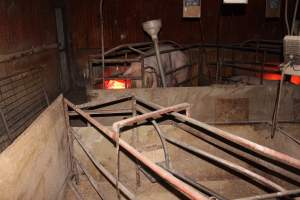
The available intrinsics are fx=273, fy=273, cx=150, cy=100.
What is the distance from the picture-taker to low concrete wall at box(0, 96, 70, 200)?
7.14 ft

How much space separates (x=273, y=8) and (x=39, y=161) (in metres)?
7.67

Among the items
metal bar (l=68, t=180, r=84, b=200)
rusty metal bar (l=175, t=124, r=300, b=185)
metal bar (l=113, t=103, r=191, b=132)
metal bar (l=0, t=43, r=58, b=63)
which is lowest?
metal bar (l=68, t=180, r=84, b=200)

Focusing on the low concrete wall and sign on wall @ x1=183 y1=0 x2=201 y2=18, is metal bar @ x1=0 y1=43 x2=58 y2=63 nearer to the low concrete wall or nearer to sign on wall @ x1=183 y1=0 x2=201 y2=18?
the low concrete wall

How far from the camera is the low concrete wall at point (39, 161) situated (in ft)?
7.14

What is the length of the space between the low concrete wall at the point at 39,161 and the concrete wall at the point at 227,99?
1.99 metres

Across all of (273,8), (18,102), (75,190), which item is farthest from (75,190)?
(273,8)

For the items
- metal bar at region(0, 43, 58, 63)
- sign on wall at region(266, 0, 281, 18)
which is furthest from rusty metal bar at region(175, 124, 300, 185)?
sign on wall at region(266, 0, 281, 18)

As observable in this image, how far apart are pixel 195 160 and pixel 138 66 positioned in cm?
324

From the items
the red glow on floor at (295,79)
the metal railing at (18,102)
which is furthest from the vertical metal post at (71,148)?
the red glow on floor at (295,79)

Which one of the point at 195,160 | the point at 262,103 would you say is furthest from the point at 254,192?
Result: the point at 262,103

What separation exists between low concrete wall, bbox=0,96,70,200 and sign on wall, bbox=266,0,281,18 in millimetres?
6794

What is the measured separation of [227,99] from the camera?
5449 mm

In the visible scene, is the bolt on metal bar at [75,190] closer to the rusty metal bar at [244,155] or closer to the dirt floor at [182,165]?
the dirt floor at [182,165]

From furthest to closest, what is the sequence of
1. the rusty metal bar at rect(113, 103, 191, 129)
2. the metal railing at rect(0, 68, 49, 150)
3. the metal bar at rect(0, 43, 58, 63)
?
the metal bar at rect(0, 43, 58, 63)
the metal railing at rect(0, 68, 49, 150)
the rusty metal bar at rect(113, 103, 191, 129)
